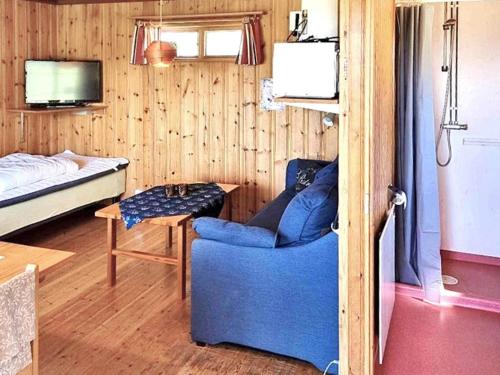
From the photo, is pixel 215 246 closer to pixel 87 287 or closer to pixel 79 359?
pixel 79 359

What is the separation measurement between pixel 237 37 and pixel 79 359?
3570 millimetres

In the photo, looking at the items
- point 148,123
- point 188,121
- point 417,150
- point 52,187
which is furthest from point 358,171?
point 148,123

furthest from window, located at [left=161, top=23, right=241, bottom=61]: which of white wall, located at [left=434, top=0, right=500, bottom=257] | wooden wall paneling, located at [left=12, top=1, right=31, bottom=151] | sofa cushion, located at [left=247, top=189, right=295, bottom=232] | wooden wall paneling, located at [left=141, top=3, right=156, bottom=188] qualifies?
white wall, located at [left=434, top=0, right=500, bottom=257]

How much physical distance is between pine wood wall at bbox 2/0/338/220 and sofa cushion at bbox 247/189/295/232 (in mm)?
958

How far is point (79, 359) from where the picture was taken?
2766mm

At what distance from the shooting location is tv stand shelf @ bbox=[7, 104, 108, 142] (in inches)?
217

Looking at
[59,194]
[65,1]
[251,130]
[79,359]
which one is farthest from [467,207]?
[65,1]

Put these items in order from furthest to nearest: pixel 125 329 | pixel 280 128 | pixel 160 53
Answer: pixel 280 128, pixel 160 53, pixel 125 329

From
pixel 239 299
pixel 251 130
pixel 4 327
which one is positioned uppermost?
pixel 251 130

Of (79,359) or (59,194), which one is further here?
(59,194)

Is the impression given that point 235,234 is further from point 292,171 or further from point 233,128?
point 233,128

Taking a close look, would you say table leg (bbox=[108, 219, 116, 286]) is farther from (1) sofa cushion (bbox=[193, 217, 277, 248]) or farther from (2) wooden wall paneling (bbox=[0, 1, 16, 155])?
(2) wooden wall paneling (bbox=[0, 1, 16, 155])

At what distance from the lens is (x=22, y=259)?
210cm

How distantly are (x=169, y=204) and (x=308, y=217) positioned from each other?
151 centimetres
